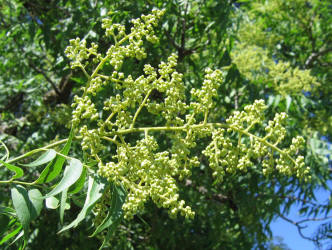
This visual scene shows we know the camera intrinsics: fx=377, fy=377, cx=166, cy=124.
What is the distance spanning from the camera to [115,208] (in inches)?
58.7

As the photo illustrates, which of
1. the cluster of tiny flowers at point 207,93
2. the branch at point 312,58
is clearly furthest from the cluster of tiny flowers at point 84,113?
the branch at point 312,58

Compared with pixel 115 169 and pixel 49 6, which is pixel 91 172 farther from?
pixel 49 6

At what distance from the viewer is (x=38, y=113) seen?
4.54 metres

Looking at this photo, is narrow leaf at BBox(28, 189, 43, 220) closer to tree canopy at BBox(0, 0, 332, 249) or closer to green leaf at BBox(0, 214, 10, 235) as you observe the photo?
tree canopy at BBox(0, 0, 332, 249)

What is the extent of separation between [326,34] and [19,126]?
16.5ft

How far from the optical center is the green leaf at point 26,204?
143 centimetres

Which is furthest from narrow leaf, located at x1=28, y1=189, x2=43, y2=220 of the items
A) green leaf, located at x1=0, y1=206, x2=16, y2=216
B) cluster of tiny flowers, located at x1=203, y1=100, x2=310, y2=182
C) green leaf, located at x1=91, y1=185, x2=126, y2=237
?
cluster of tiny flowers, located at x1=203, y1=100, x2=310, y2=182

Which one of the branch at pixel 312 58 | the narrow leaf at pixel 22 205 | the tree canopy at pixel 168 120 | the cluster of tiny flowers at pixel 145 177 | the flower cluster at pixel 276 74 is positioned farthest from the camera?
the branch at pixel 312 58

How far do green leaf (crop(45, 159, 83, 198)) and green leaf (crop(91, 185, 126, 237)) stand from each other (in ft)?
0.53

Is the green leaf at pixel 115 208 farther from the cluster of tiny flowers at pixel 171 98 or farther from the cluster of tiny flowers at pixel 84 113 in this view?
the cluster of tiny flowers at pixel 171 98

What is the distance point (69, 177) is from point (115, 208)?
8.6 inches

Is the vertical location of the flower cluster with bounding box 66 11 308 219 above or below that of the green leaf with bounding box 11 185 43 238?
above

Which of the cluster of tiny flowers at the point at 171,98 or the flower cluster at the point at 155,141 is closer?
the flower cluster at the point at 155,141

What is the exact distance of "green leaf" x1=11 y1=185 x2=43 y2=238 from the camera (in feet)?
4.68
